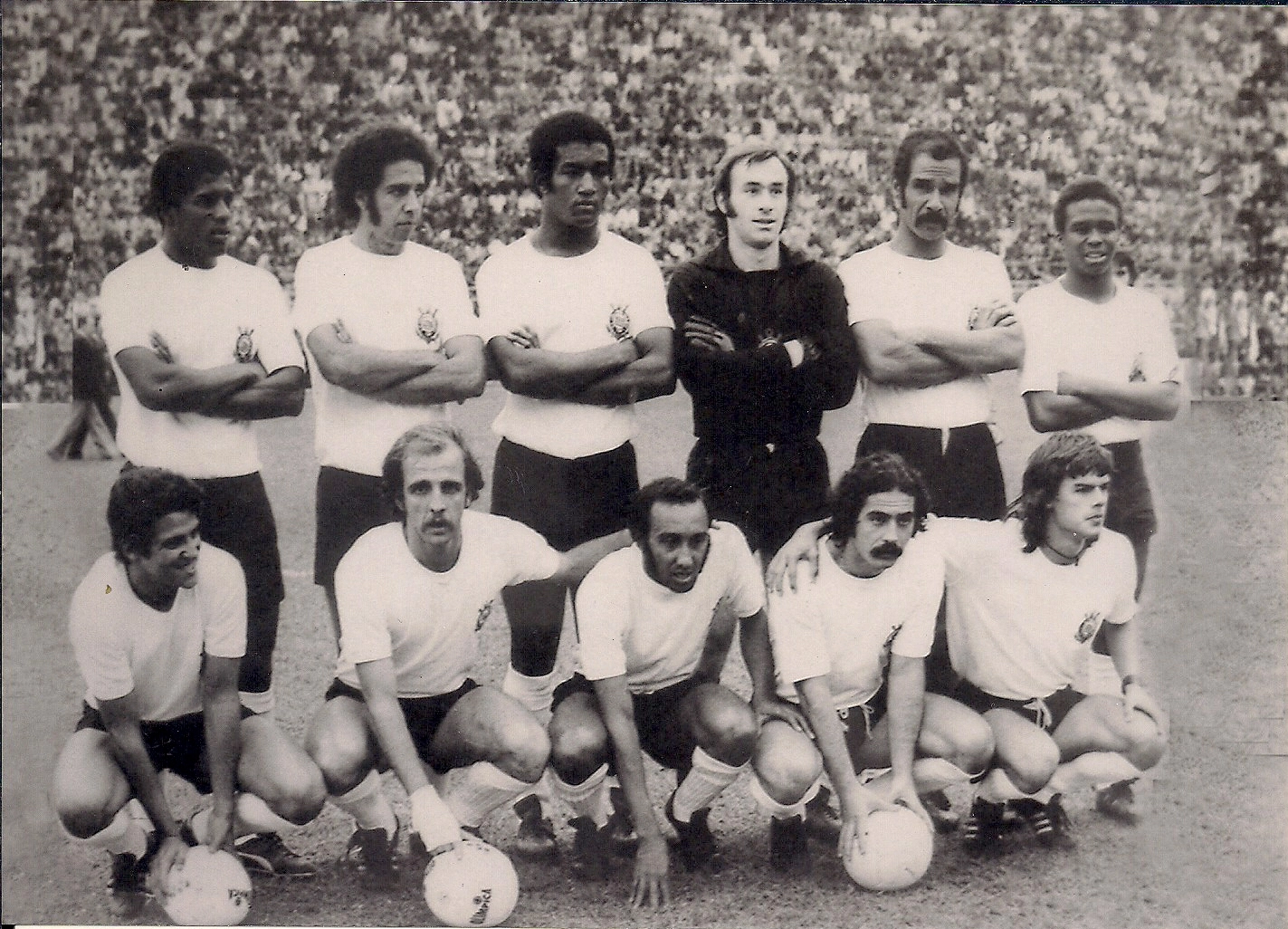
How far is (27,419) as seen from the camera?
3.58 meters

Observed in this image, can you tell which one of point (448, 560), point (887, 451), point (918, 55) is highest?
point (918, 55)

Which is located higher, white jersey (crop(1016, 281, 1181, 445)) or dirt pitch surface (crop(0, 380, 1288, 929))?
white jersey (crop(1016, 281, 1181, 445))

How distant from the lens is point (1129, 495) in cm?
344

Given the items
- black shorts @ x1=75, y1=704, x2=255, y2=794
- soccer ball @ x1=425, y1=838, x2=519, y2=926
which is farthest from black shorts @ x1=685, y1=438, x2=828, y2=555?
black shorts @ x1=75, y1=704, x2=255, y2=794

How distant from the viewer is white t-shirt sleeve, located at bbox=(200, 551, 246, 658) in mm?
3256

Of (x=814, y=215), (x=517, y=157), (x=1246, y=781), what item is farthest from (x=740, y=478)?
(x=1246, y=781)

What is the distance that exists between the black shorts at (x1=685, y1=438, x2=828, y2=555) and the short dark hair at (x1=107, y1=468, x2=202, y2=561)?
1.44 metres

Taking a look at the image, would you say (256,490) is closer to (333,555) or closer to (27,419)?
(333,555)

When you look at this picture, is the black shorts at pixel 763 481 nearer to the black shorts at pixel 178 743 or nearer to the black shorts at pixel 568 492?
the black shorts at pixel 568 492

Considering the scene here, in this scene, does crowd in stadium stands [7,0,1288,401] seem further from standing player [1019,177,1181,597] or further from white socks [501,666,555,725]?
white socks [501,666,555,725]

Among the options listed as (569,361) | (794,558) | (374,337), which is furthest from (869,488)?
(374,337)

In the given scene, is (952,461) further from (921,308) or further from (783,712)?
(783,712)

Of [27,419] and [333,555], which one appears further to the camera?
[27,419]

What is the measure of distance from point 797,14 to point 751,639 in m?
1.88
